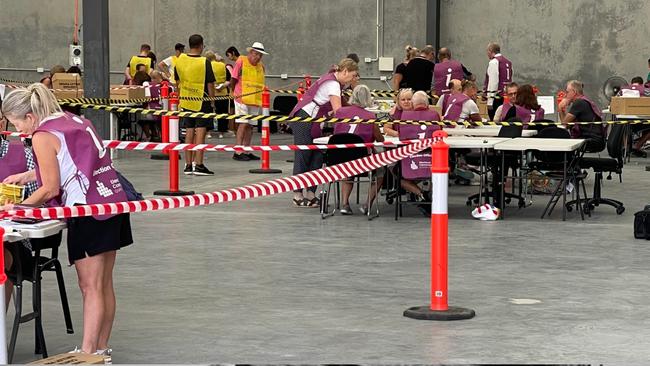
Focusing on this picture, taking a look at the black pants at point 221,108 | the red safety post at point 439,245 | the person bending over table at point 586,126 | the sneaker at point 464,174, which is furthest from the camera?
the black pants at point 221,108

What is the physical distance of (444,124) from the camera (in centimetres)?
1423

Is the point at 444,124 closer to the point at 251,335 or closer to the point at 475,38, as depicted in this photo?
the point at 251,335

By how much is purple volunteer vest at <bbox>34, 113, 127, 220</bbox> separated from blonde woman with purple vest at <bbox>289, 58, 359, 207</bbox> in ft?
23.5

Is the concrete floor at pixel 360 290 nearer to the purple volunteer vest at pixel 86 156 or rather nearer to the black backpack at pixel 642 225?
the black backpack at pixel 642 225

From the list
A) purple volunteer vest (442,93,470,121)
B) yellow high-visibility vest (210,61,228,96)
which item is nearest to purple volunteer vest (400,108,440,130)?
purple volunteer vest (442,93,470,121)

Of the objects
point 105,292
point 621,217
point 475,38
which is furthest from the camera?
point 475,38

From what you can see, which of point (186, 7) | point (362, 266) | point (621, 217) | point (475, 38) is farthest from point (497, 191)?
point (186, 7)

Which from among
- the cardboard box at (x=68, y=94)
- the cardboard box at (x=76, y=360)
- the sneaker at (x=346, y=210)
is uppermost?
the cardboard box at (x=68, y=94)

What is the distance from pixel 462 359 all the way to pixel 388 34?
21622mm

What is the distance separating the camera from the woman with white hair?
42.3 ft

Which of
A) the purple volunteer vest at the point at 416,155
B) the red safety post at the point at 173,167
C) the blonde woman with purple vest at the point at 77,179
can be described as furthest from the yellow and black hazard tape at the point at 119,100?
the blonde woman with purple vest at the point at 77,179

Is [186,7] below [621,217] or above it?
above

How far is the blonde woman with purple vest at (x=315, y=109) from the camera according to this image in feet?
44.8

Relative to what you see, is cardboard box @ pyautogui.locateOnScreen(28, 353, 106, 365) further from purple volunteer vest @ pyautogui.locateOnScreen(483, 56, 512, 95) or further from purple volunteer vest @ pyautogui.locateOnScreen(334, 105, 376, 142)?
purple volunteer vest @ pyautogui.locateOnScreen(483, 56, 512, 95)
